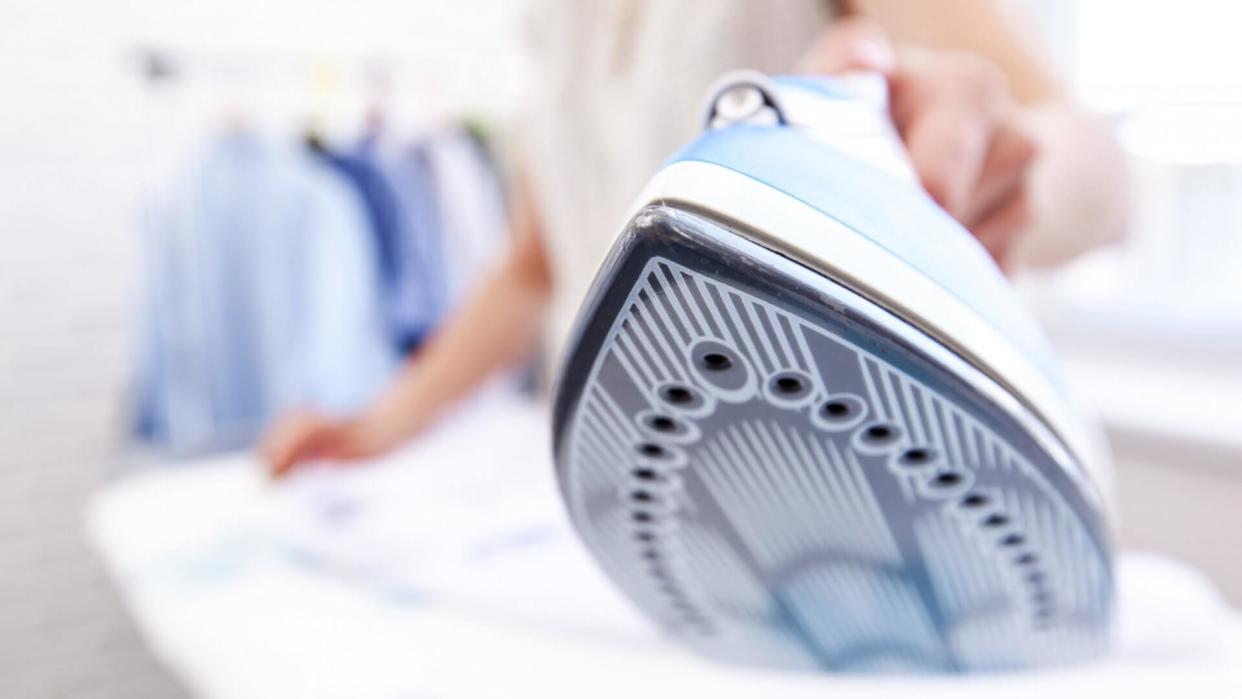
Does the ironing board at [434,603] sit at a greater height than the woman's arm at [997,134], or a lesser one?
lesser

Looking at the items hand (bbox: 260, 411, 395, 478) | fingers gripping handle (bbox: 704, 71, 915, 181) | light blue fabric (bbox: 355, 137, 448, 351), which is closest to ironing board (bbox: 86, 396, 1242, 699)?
hand (bbox: 260, 411, 395, 478)

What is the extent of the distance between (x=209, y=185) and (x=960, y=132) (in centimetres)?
112

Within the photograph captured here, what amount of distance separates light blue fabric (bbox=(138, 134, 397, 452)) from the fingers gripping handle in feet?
3.04

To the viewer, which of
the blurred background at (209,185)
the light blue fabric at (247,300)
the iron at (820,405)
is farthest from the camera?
the light blue fabric at (247,300)

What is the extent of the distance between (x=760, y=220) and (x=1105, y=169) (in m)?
0.22

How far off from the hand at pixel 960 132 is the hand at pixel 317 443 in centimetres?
59

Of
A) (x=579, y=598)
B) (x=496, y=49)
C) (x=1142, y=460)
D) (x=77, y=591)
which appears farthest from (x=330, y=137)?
(x=1142, y=460)

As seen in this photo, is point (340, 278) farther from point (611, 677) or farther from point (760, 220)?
point (760, 220)

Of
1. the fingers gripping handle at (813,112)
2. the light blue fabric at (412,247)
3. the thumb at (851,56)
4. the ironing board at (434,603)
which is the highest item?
the thumb at (851,56)

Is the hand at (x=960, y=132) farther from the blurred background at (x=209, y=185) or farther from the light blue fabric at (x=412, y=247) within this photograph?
the light blue fabric at (x=412, y=247)

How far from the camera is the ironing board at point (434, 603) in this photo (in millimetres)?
427

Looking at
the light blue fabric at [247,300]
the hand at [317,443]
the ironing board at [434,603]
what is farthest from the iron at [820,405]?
the light blue fabric at [247,300]

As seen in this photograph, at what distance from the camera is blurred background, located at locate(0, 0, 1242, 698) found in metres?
0.93

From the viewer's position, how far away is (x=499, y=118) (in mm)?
1455
